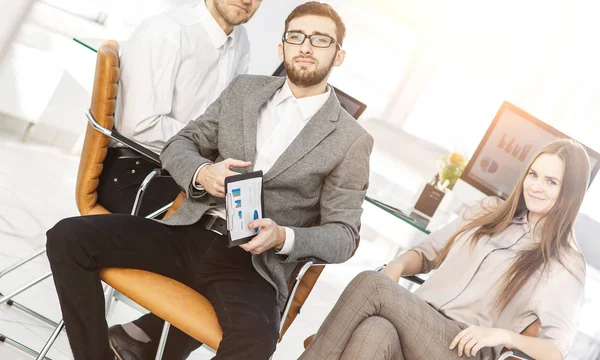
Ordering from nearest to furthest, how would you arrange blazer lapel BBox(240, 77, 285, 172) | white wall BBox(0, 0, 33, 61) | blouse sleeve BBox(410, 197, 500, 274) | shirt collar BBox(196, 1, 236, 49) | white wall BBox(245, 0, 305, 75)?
blazer lapel BBox(240, 77, 285, 172), blouse sleeve BBox(410, 197, 500, 274), shirt collar BBox(196, 1, 236, 49), white wall BBox(245, 0, 305, 75), white wall BBox(0, 0, 33, 61)

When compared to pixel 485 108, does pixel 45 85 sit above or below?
below

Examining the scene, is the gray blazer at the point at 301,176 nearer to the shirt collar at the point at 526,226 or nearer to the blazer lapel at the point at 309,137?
the blazer lapel at the point at 309,137

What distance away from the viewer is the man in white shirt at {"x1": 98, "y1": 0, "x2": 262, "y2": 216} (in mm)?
2604

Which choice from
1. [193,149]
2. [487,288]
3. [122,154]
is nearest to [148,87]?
[122,154]

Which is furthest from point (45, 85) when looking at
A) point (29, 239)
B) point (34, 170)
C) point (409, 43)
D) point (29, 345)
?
point (29, 345)

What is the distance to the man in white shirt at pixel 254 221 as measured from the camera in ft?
6.57

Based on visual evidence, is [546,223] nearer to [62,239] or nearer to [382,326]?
[382,326]

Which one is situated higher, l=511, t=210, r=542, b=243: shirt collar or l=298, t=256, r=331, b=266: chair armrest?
l=511, t=210, r=542, b=243: shirt collar

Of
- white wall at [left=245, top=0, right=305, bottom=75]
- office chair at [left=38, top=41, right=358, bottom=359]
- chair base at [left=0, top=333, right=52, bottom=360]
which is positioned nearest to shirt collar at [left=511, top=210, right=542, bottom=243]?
office chair at [left=38, top=41, right=358, bottom=359]

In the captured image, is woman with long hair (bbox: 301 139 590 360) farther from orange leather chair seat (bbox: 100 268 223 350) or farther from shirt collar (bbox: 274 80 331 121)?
shirt collar (bbox: 274 80 331 121)

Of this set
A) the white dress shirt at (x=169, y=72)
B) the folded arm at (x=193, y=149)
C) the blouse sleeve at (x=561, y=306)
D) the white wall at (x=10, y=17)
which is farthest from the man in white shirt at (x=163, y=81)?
the white wall at (x=10, y=17)

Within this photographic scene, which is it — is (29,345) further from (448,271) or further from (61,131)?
(61,131)

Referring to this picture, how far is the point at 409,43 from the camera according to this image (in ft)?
15.9

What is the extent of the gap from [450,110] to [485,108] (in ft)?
0.73
